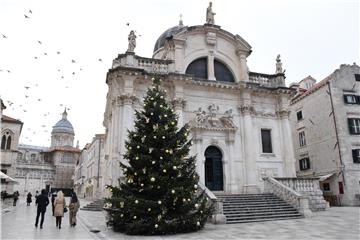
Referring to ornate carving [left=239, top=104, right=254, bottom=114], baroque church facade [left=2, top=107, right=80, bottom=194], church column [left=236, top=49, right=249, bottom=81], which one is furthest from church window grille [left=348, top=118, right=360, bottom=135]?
baroque church facade [left=2, top=107, right=80, bottom=194]

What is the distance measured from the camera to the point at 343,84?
27.5m

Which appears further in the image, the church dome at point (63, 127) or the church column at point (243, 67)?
the church dome at point (63, 127)

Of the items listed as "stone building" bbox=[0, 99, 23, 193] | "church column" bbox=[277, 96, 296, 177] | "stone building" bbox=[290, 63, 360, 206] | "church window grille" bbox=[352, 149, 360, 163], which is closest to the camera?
"church column" bbox=[277, 96, 296, 177]

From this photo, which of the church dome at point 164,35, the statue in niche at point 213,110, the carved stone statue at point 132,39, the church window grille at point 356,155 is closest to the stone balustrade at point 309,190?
the statue in niche at point 213,110

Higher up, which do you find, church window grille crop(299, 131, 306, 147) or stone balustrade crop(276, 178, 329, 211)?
church window grille crop(299, 131, 306, 147)

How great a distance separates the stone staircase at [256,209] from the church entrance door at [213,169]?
3.11 meters

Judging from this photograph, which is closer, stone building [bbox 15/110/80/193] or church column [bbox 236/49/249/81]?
church column [bbox 236/49/249/81]

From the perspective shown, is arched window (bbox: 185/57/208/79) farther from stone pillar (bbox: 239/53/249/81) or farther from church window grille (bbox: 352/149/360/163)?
church window grille (bbox: 352/149/360/163)

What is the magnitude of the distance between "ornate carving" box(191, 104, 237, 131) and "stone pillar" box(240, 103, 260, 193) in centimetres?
104

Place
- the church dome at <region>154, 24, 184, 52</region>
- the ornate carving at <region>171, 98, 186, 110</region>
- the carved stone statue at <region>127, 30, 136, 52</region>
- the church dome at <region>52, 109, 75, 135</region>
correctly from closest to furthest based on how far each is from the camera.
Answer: the ornate carving at <region>171, 98, 186, 110</region>
the carved stone statue at <region>127, 30, 136, 52</region>
the church dome at <region>154, 24, 184, 52</region>
the church dome at <region>52, 109, 75, 135</region>

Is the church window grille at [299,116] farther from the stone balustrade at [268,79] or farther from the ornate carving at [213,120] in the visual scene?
the ornate carving at [213,120]

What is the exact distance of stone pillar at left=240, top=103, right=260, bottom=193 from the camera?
20.0m

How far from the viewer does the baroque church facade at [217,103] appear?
19594 millimetres

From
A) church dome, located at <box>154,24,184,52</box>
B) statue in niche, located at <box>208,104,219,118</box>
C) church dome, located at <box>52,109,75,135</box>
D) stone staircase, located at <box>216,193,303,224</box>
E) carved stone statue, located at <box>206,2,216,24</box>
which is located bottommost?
stone staircase, located at <box>216,193,303,224</box>
